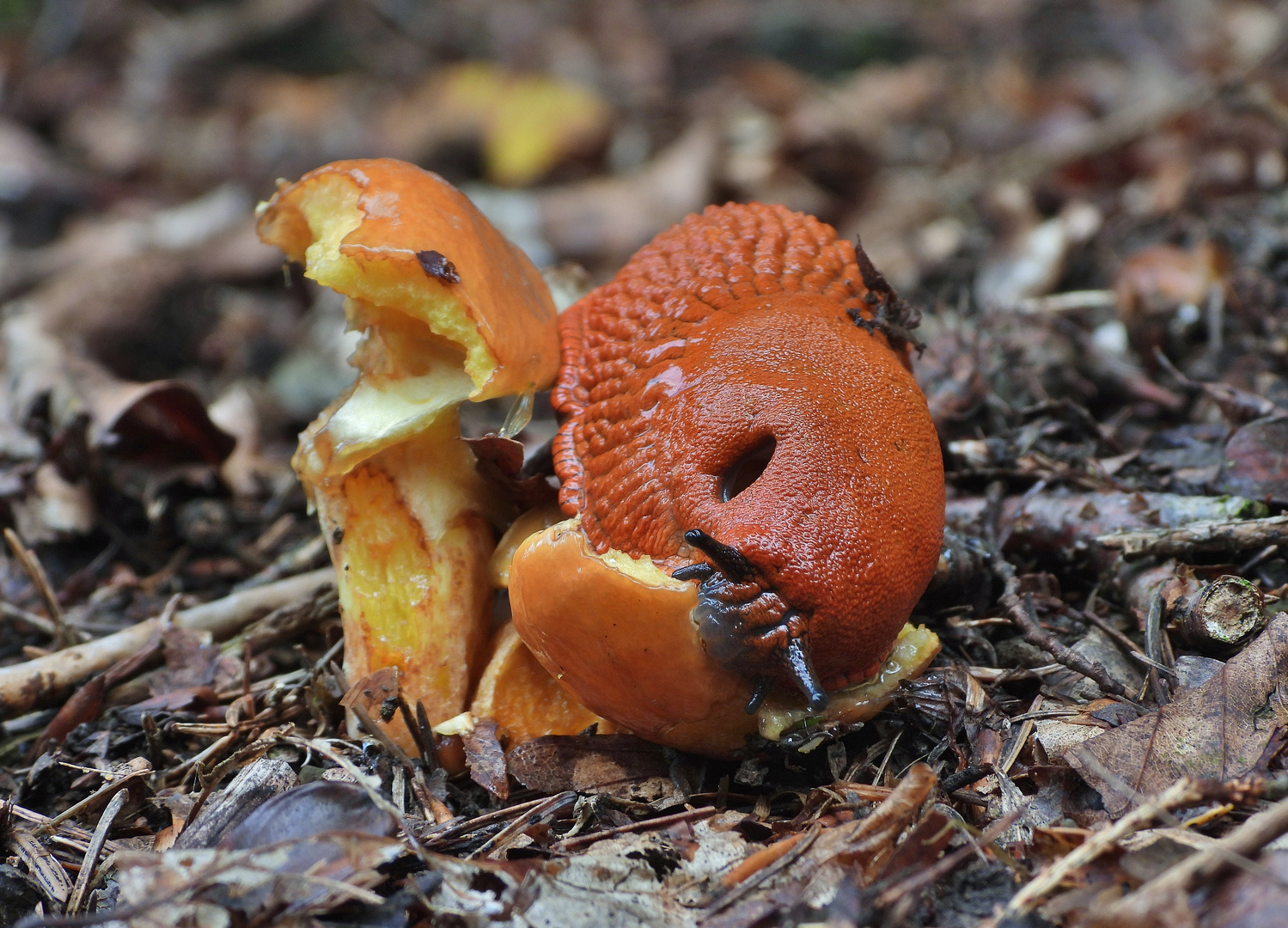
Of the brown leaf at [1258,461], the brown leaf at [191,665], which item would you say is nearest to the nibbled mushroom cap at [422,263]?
the brown leaf at [191,665]

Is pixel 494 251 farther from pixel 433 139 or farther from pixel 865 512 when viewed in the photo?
pixel 433 139

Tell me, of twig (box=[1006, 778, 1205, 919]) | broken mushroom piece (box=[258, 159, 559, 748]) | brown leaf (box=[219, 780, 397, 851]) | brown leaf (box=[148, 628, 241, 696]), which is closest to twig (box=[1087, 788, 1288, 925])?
twig (box=[1006, 778, 1205, 919])

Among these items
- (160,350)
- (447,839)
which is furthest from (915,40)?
(447,839)

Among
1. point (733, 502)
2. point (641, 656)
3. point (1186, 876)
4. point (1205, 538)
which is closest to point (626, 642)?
point (641, 656)

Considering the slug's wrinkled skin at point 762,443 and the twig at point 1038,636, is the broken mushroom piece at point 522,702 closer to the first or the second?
the slug's wrinkled skin at point 762,443

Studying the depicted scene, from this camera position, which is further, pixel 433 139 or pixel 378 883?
pixel 433 139

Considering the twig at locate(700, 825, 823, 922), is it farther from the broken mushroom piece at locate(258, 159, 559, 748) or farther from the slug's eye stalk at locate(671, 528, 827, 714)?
the broken mushroom piece at locate(258, 159, 559, 748)
